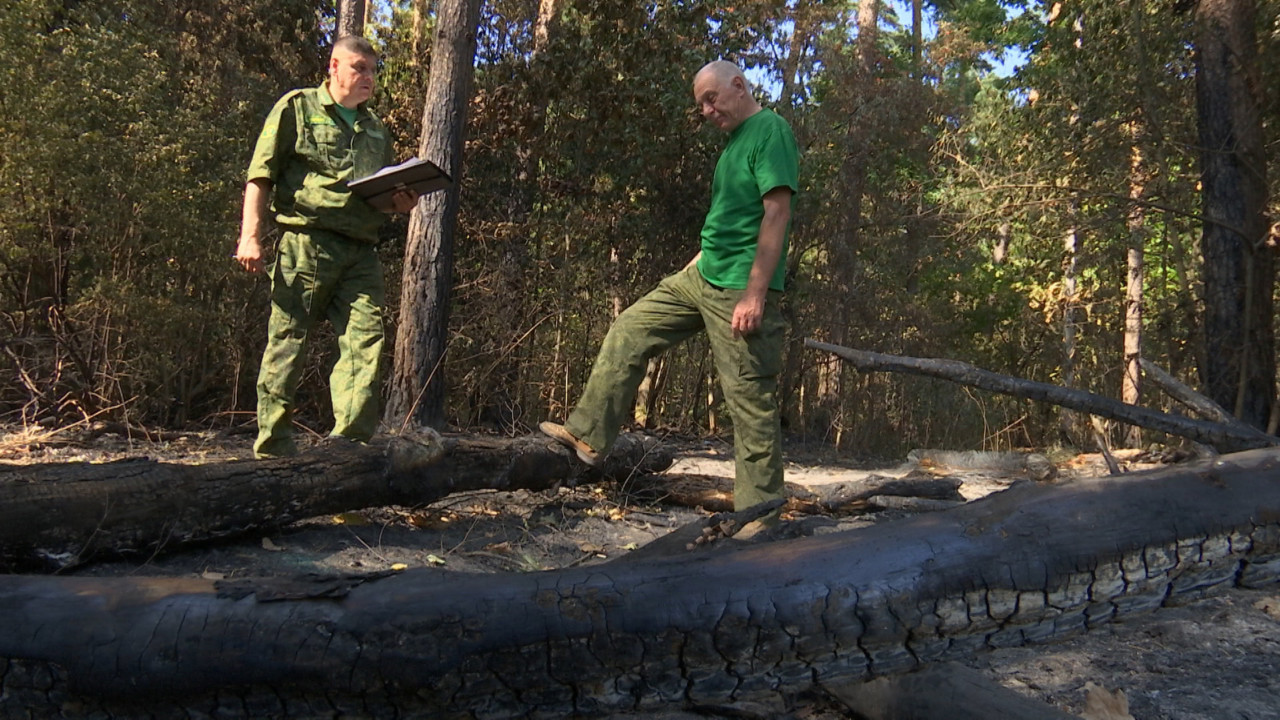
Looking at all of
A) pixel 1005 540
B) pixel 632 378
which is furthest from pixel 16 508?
pixel 1005 540

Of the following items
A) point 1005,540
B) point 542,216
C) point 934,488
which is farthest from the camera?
point 542,216

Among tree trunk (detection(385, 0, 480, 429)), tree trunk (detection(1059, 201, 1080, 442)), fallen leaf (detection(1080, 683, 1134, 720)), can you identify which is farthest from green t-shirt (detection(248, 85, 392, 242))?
tree trunk (detection(1059, 201, 1080, 442))

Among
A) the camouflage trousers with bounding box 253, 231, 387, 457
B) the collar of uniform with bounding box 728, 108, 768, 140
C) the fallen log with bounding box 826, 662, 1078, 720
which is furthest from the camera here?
the camouflage trousers with bounding box 253, 231, 387, 457

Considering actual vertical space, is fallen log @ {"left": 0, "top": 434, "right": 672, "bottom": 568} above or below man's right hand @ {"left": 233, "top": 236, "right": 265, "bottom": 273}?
below

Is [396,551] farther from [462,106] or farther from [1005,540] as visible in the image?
[462,106]

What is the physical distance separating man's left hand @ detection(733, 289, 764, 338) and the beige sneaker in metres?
0.78

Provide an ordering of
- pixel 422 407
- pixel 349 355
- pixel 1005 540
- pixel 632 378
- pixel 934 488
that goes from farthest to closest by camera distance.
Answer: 1. pixel 422 407
2. pixel 934 488
3. pixel 349 355
4. pixel 632 378
5. pixel 1005 540

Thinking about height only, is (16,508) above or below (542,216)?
below

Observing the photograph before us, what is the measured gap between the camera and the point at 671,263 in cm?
1034

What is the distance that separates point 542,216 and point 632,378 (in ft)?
19.2

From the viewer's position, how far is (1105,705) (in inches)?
93.2

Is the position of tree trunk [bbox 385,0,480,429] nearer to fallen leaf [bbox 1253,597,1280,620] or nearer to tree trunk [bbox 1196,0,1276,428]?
fallen leaf [bbox 1253,597,1280,620]

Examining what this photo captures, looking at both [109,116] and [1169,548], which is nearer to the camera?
[1169,548]

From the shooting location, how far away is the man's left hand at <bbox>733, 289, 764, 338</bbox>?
369cm
